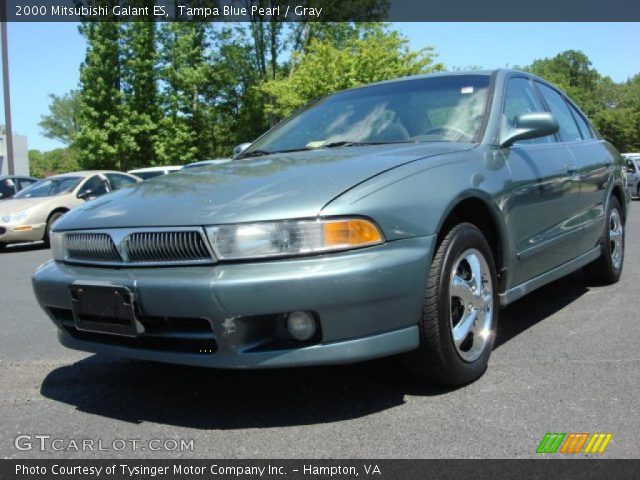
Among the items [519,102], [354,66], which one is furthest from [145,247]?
[354,66]

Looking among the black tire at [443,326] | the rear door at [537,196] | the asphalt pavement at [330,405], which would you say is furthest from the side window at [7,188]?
the black tire at [443,326]

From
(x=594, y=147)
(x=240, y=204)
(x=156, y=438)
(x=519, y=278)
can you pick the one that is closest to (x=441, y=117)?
(x=519, y=278)

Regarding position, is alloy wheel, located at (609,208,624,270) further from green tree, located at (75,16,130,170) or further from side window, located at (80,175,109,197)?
green tree, located at (75,16,130,170)

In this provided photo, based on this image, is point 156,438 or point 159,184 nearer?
point 156,438

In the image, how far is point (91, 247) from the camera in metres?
2.86

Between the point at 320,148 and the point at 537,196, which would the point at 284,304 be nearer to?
the point at 320,148

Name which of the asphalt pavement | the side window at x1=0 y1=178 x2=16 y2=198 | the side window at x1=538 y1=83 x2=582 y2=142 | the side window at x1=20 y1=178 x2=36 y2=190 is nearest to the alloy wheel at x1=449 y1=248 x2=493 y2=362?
the asphalt pavement

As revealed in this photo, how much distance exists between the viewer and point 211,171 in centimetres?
341

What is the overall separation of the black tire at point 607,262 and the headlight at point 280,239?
10.6ft

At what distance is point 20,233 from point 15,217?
312mm

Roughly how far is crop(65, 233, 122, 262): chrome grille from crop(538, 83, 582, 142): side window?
315 centimetres

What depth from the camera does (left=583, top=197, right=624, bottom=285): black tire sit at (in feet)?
16.4

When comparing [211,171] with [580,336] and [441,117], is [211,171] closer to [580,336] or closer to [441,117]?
[441,117]
